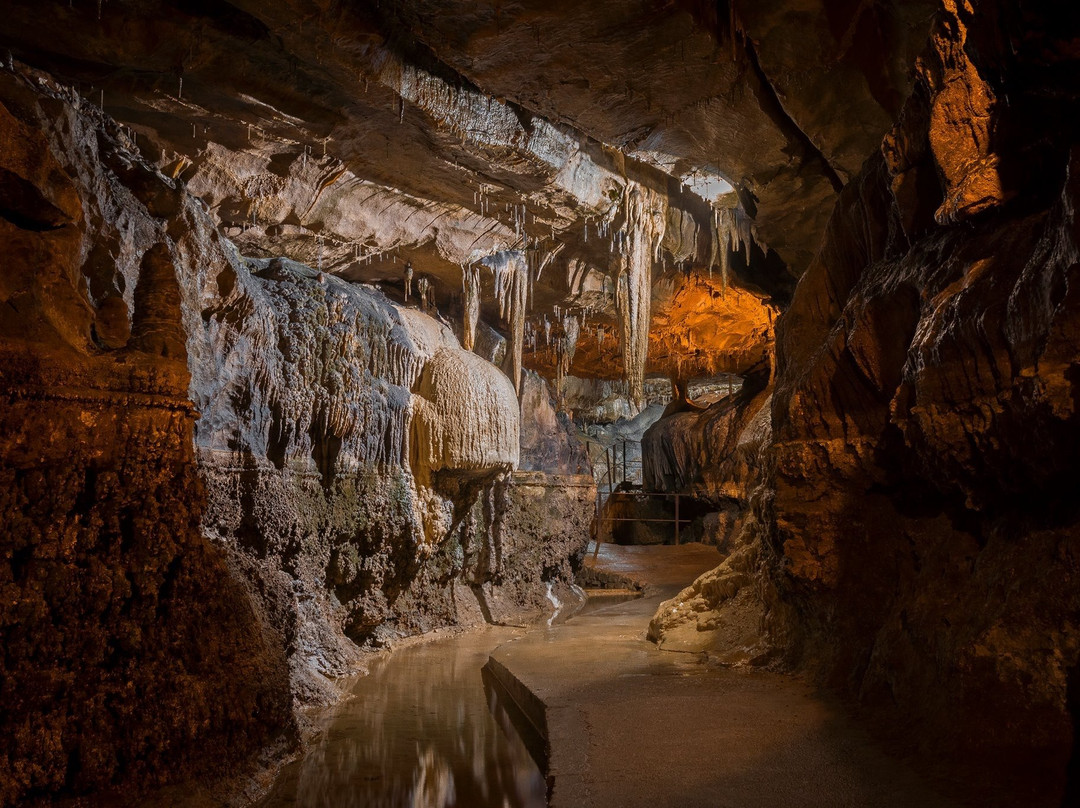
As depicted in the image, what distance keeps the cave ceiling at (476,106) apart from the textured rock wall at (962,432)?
78.3 inches

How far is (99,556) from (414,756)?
2806 millimetres

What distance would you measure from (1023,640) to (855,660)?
1.83 metres

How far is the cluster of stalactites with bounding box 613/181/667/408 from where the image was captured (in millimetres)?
10094

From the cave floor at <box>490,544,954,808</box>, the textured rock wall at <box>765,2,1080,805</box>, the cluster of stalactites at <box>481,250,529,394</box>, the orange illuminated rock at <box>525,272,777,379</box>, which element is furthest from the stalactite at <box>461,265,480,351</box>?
the textured rock wall at <box>765,2,1080,805</box>

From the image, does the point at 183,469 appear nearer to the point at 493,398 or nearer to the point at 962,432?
the point at 962,432

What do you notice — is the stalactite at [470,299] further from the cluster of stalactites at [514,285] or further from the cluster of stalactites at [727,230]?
the cluster of stalactites at [727,230]

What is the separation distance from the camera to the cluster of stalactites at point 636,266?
33.1 feet

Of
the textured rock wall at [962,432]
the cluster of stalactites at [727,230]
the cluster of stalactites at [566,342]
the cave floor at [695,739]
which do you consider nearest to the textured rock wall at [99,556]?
the cave floor at [695,739]

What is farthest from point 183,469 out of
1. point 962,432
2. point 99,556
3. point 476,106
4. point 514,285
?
point 514,285

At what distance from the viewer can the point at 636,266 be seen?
10.5 m

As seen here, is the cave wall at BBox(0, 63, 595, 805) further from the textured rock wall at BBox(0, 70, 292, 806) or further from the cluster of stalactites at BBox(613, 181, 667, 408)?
the cluster of stalactites at BBox(613, 181, 667, 408)

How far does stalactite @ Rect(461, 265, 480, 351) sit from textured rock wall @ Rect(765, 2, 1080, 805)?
21.1ft

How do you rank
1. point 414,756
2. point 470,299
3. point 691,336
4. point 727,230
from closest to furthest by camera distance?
point 414,756, point 727,230, point 470,299, point 691,336

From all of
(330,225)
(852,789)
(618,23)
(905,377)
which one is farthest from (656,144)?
(852,789)
